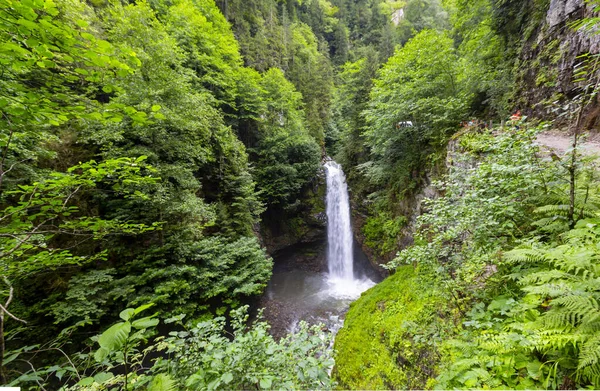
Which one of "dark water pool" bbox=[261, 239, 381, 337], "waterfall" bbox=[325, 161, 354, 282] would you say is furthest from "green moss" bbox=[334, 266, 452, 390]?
"waterfall" bbox=[325, 161, 354, 282]

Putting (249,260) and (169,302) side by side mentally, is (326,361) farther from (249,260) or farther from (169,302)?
(249,260)

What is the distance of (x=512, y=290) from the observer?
2340mm

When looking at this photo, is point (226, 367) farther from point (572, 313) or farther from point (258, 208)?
point (258, 208)

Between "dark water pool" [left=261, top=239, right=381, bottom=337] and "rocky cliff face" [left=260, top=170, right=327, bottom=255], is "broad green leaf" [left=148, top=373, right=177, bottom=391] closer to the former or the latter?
"dark water pool" [left=261, top=239, right=381, bottom=337]

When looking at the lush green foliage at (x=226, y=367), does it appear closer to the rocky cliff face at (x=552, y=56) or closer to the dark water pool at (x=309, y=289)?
the rocky cliff face at (x=552, y=56)

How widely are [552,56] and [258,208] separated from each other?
9.84 m

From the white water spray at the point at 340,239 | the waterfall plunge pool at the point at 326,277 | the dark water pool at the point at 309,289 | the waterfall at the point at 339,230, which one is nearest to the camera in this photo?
the dark water pool at the point at 309,289

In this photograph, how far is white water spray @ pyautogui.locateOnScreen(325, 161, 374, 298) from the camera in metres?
12.1

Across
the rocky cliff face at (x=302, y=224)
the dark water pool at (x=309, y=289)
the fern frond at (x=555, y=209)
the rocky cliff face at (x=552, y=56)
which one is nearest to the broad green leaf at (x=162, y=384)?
the fern frond at (x=555, y=209)

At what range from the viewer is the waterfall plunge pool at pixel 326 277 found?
366 inches

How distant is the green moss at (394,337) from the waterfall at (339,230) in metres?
7.60

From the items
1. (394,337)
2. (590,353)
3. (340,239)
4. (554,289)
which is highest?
(554,289)

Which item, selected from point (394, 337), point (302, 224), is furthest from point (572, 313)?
point (302, 224)

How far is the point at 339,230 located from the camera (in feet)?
44.8
